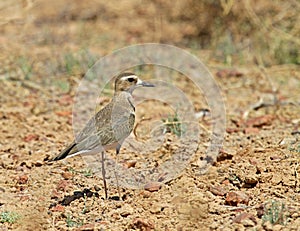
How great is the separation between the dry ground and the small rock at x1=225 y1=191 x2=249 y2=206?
0.01 m

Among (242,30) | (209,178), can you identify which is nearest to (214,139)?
(209,178)

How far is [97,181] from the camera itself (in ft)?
19.7

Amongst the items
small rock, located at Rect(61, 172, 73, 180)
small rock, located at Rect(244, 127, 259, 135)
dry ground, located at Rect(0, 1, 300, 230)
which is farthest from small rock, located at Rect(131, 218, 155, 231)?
small rock, located at Rect(244, 127, 259, 135)

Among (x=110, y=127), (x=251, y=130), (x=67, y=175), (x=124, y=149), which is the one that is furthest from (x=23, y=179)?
(x=251, y=130)

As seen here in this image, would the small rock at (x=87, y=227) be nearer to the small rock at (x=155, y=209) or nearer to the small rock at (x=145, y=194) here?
the small rock at (x=155, y=209)

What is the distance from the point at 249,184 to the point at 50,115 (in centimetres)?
310

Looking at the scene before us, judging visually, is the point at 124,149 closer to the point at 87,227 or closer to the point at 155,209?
the point at 155,209

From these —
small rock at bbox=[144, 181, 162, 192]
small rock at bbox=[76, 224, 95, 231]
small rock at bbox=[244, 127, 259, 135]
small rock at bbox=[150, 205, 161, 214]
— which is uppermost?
small rock at bbox=[244, 127, 259, 135]

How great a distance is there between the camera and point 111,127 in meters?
5.72

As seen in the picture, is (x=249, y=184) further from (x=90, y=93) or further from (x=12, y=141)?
(x=90, y=93)

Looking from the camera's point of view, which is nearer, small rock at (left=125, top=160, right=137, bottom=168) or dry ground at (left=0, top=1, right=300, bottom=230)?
dry ground at (left=0, top=1, right=300, bottom=230)

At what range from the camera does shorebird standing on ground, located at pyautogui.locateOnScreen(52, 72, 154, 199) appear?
5531 millimetres

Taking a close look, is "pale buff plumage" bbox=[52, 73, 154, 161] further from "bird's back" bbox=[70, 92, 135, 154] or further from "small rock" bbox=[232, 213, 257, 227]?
"small rock" bbox=[232, 213, 257, 227]

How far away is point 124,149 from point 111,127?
101 centimetres
